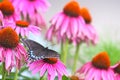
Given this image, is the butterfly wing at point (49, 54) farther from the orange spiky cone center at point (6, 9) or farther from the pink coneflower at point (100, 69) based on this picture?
the orange spiky cone center at point (6, 9)

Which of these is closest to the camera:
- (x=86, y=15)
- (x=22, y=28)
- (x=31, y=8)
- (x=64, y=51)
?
(x=22, y=28)

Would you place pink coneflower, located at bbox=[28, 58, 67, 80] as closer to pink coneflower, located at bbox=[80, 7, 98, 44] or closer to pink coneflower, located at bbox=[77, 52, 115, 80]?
pink coneflower, located at bbox=[77, 52, 115, 80]

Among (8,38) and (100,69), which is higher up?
(8,38)

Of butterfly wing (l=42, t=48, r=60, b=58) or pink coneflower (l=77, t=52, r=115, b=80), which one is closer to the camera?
butterfly wing (l=42, t=48, r=60, b=58)

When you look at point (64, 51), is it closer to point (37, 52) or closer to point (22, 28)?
point (22, 28)

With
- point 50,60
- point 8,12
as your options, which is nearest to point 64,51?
point 8,12

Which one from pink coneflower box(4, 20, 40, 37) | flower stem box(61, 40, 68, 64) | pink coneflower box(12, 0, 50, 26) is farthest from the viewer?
pink coneflower box(12, 0, 50, 26)

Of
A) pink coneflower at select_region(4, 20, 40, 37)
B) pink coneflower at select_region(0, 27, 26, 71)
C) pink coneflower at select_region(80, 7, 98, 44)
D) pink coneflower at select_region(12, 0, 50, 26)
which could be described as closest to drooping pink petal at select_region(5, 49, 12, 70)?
pink coneflower at select_region(0, 27, 26, 71)

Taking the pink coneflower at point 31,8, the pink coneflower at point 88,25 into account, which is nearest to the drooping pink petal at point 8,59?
the pink coneflower at point 31,8
